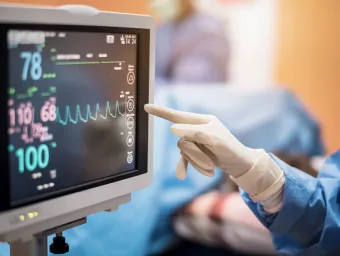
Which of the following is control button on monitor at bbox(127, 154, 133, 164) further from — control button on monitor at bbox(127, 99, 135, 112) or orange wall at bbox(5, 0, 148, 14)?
orange wall at bbox(5, 0, 148, 14)

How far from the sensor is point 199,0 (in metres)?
3.08

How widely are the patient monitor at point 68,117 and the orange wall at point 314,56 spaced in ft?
6.73

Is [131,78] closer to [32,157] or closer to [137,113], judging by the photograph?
[137,113]

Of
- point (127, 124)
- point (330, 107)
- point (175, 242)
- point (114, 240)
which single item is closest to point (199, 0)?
point (330, 107)

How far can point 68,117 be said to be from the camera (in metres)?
0.83

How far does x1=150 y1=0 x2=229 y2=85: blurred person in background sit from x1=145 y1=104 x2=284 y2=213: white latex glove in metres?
1.99

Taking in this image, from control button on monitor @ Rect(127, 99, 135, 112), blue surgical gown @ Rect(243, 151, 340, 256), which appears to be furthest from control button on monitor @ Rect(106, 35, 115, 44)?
blue surgical gown @ Rect(243, 151, 340, 256)

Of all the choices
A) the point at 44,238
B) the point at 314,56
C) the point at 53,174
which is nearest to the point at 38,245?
the point at 44,238

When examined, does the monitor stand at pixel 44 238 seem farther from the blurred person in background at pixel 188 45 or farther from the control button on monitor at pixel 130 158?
the blurred person in background at pixel 188 45

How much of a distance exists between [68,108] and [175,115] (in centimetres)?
21

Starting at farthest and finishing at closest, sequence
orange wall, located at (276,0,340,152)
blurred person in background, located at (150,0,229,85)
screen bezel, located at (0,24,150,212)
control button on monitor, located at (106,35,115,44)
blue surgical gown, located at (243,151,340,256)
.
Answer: blurred person in background, located at (150,0,229,85) → orange wall, located at (276,0,340,152) → blue surgical gown, located at (243,151,340,256) → control button on monitor, located at (106,35,115,44) → screen bezel, located at (0,24,150,212)

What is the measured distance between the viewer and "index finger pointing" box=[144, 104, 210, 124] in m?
0.94

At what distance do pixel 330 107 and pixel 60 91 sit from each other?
229 cm

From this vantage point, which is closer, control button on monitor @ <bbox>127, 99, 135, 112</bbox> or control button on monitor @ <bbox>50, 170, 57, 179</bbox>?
control button on monitor @ <bbox>50, 170, 57, 179</bbox>
